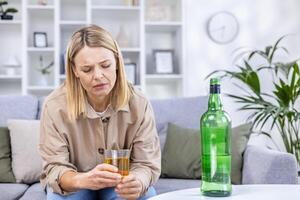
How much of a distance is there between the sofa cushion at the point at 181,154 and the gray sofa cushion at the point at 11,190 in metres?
0.73

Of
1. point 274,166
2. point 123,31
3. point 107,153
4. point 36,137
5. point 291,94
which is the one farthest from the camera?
point 123,31

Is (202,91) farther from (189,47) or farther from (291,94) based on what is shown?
(291,94)

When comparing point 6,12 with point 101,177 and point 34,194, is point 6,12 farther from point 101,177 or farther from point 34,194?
point 101,177

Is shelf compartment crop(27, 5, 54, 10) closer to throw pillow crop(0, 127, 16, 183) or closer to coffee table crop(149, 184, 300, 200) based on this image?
throw pillow crop(0, 127, 16, 183)

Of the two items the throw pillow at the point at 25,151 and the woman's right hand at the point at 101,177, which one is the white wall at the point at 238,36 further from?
the woman's right hand at the point at 101,177

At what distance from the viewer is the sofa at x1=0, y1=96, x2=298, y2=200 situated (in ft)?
7.11

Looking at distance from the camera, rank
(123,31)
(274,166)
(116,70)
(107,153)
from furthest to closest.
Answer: (123,31)
(274,166)
(116,70)
(107,153)

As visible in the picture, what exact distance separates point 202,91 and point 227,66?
0.33 meters

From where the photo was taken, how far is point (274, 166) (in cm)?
218

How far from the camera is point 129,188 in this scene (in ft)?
4.94

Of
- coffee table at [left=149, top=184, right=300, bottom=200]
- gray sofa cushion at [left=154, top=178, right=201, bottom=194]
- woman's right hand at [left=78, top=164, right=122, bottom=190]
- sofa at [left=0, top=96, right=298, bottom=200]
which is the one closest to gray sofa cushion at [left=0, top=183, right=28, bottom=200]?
sofa at [left=0, top=96, right=298, bottom=200]

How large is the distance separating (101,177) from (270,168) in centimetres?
103

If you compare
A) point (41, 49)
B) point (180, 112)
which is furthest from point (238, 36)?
point (180, 112)

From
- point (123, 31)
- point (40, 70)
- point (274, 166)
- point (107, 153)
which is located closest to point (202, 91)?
point (123, 31)
